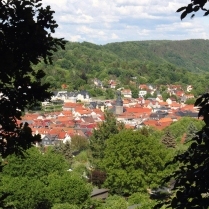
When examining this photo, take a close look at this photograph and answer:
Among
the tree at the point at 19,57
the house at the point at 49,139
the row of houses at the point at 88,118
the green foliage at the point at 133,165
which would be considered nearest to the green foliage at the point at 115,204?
the green foliage at the point at 133,165

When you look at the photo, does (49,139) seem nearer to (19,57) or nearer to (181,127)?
(181,127)

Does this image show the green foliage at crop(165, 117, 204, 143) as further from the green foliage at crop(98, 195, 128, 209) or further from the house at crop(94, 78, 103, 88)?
the house at crop(94, 78, 103, 88)

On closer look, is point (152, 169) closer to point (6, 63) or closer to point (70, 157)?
point (70, 157)

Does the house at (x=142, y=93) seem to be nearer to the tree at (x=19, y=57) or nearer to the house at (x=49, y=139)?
the house at (x=49, y=139)

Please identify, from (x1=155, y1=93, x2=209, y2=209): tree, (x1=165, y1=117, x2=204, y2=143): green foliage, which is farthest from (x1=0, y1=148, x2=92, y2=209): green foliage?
(x1=165, y1=117, x2=204, y2=143): green foliage

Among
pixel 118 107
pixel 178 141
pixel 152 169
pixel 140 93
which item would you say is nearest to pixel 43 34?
pixel 152 169

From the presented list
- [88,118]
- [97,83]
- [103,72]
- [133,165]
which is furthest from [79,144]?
[103,72]

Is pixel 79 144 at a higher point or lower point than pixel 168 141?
lower
